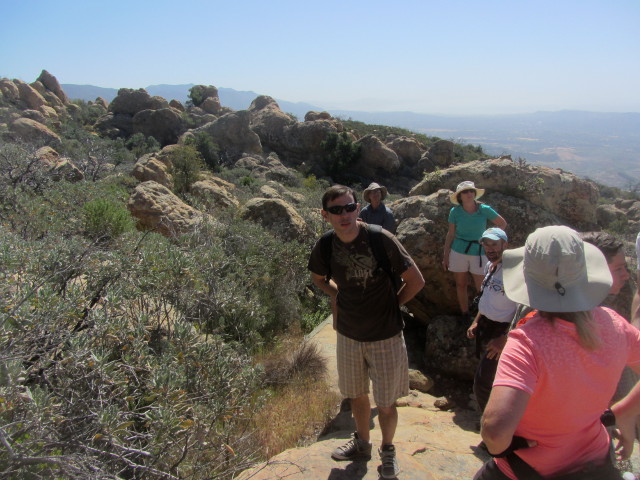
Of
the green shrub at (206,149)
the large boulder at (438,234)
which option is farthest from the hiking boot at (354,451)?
the green shrub at (206,149)

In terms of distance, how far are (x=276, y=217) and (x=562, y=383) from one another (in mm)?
6800

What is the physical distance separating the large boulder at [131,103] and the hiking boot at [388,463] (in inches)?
1461

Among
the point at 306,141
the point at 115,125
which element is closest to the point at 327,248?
the point at 306,141

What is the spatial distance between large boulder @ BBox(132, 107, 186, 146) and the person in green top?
102 feet

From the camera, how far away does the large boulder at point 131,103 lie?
111 feet

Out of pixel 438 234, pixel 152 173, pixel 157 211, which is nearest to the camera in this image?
pixel 438 234

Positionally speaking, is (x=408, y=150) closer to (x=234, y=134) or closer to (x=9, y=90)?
(x=234, y=134)

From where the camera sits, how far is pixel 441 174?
6.22 meters

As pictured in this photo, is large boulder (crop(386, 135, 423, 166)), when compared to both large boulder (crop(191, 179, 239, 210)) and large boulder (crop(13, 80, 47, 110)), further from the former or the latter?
large boulder (crop(13, 80, 47, 110))

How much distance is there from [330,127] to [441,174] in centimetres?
2639

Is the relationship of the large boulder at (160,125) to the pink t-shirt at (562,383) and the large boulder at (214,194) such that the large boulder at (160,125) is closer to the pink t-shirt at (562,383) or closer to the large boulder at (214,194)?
the large boulder at (214,194)

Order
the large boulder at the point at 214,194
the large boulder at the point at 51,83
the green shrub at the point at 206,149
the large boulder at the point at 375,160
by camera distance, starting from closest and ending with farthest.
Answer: the large boulder at the point at 214,194 → the green shrub at the point at 206,149 → the large boulder at the point at 375,160 → the large boulder at the point at 51,83

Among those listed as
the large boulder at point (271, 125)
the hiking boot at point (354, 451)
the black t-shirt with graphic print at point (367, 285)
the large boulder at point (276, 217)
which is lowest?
the hiking boot at point (354, 451)

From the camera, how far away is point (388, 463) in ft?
8.38
